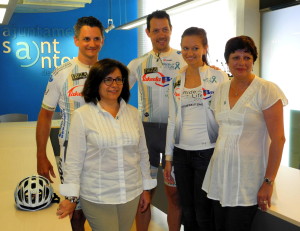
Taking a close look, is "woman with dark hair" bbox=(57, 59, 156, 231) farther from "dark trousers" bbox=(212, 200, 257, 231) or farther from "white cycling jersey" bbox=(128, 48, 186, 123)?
"white cycling jersey" bbox=(128, 48, 186, 123)

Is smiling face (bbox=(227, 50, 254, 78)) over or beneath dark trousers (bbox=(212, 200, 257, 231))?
over

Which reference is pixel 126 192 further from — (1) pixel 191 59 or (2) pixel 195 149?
(1) pixel 191 59

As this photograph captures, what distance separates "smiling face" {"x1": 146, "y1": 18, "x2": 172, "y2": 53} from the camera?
2.76 meters

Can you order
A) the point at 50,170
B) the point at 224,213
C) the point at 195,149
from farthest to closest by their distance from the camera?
the point at 50,170 → the point at 195,149 → the point at 224,213

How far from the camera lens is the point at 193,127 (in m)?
2.40

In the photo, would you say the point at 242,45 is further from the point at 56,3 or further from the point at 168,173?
the point at 56,3

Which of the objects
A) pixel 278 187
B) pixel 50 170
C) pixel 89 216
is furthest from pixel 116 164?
pixel 278 187

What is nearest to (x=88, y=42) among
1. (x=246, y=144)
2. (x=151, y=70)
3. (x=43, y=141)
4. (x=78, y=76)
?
(x=78, y=76)

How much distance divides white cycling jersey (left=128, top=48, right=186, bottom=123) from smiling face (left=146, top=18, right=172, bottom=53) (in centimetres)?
7

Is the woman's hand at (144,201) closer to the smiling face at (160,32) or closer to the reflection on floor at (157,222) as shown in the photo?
Result: the smiling face at (160,32)

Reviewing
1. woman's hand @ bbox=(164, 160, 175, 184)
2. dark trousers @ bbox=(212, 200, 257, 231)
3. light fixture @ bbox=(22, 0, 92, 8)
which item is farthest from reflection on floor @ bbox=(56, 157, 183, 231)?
light fixture @ bbox=(22, 0, 92, 8)

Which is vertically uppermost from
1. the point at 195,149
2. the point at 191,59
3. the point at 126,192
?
the point at 191,59

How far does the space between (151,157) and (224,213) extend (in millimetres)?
951

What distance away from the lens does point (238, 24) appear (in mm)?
5773
